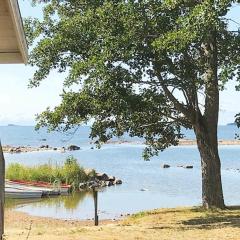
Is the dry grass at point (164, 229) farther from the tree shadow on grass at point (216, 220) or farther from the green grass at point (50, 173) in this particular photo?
the green grass at point (50, 173)

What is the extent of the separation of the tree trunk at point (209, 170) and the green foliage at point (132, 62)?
526 mm

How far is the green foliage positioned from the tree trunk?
526mm

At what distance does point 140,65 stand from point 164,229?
5.11 meters

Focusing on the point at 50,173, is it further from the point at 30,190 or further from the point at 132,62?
the point at 132,62

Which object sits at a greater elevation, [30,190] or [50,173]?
[50,173]

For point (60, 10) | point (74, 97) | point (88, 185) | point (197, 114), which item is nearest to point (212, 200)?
point (197, 114)

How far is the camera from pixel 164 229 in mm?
14133

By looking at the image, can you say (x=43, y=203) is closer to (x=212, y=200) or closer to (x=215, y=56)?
(x=212, y=200)

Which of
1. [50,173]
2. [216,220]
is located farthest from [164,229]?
[50,173]

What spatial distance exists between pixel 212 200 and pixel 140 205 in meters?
12.3

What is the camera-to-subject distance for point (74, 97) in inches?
650

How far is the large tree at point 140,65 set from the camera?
49.1ft

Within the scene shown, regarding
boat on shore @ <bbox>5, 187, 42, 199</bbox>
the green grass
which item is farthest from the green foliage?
the green grass

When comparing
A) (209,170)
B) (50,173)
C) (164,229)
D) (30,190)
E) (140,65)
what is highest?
(140,65)
